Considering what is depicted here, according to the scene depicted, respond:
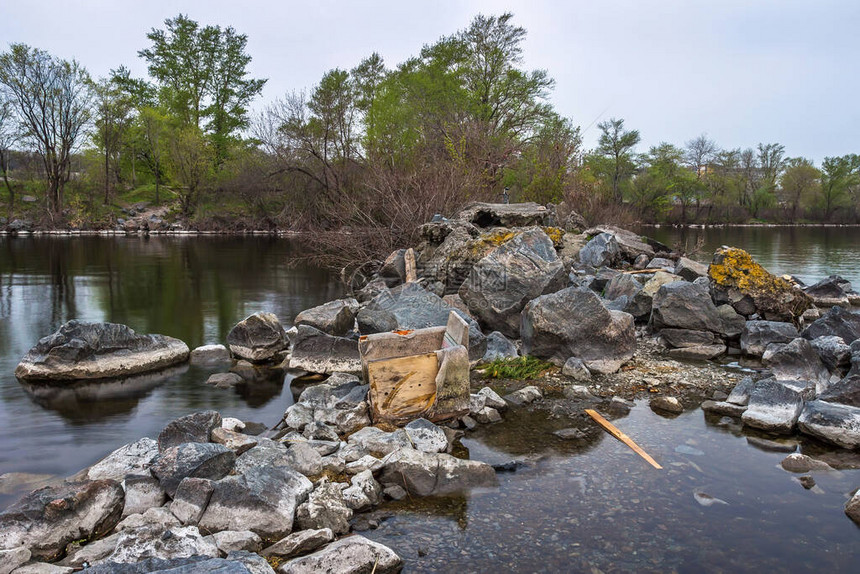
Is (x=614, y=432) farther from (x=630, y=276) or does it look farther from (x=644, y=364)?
(x=630, y=276)

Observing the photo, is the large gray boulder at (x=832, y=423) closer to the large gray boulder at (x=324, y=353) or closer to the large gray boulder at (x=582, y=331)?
the large gray boulder at (x=582, y=331)

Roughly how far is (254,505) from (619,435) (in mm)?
3331

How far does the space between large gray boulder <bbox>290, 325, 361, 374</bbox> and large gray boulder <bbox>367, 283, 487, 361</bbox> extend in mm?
772

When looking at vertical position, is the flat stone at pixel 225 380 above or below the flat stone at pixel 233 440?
below

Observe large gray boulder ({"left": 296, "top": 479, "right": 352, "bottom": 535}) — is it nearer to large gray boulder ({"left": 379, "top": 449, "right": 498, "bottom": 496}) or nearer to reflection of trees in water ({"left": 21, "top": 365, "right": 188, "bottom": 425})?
large gray boulder ({"left": 379, "top": 449, "right": 498, "bottom": 496})

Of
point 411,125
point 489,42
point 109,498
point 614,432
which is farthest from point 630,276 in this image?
point 489,42

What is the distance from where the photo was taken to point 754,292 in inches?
365

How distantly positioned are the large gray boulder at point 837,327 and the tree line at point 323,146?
994 cm

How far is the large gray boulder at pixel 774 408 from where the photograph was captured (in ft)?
17.8

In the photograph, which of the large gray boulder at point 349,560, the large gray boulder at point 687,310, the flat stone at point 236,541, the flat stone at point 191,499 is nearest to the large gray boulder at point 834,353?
the large gray boulder at point 687,310

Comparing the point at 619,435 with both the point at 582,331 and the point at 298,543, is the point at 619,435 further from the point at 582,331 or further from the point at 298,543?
the point at 298,543

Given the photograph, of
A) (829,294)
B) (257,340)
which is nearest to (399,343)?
(257,340)

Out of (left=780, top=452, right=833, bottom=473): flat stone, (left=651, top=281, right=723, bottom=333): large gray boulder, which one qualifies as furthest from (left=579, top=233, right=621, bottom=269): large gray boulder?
(left=780, top=452, right=833, bottom=473): flat stone

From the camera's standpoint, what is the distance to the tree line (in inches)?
832
